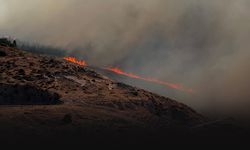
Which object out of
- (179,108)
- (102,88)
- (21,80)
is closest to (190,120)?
(179,108)

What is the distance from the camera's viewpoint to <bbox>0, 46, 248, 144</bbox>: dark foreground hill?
127312mm

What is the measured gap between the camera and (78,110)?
152250mm

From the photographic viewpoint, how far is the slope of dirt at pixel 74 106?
447 ft

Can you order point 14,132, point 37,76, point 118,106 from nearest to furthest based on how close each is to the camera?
point 14,132 < point 118,106 < point 37,76

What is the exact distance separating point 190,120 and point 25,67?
223ft

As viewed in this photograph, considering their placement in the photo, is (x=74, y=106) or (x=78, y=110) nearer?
(x=78, y=110)

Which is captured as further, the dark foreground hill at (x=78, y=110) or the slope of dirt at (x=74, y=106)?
the slope of dirt at (x=74, y=106)

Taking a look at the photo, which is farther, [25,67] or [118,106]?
[25,67]

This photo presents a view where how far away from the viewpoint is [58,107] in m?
152

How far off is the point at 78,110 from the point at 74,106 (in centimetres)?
513

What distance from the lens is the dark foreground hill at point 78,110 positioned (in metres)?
127

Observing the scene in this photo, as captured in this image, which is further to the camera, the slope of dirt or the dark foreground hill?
the slope of dirt

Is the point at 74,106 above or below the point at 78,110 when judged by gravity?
above

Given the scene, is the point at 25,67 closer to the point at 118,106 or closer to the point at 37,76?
the point at 37,76
